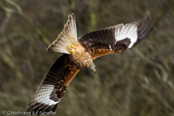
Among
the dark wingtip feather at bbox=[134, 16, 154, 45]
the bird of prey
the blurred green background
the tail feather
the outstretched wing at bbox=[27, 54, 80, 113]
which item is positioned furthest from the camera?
the blurred green background

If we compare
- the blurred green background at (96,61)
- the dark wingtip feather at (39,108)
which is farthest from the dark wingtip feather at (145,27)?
the blurred green background at (96,61)

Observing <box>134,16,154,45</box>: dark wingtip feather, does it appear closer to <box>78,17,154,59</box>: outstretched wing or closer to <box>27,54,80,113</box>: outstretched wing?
<box>78,17,154,59</box>: outstretched wing

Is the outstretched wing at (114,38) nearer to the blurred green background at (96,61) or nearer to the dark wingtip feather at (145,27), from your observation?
the dark wingtip feather at (145,27)

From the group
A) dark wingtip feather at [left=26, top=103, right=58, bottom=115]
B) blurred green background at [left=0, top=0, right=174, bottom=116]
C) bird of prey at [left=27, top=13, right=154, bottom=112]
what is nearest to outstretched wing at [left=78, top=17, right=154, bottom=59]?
bird of prey at [left=27, top=13, right=154, bottom=112]

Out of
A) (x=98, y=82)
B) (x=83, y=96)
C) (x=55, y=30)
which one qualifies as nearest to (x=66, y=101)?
(x=83, y=96)

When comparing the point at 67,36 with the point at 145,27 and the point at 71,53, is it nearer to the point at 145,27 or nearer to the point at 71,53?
the point at 71,53

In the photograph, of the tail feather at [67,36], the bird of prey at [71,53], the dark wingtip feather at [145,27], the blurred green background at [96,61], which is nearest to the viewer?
the tail feather at [67,36]
